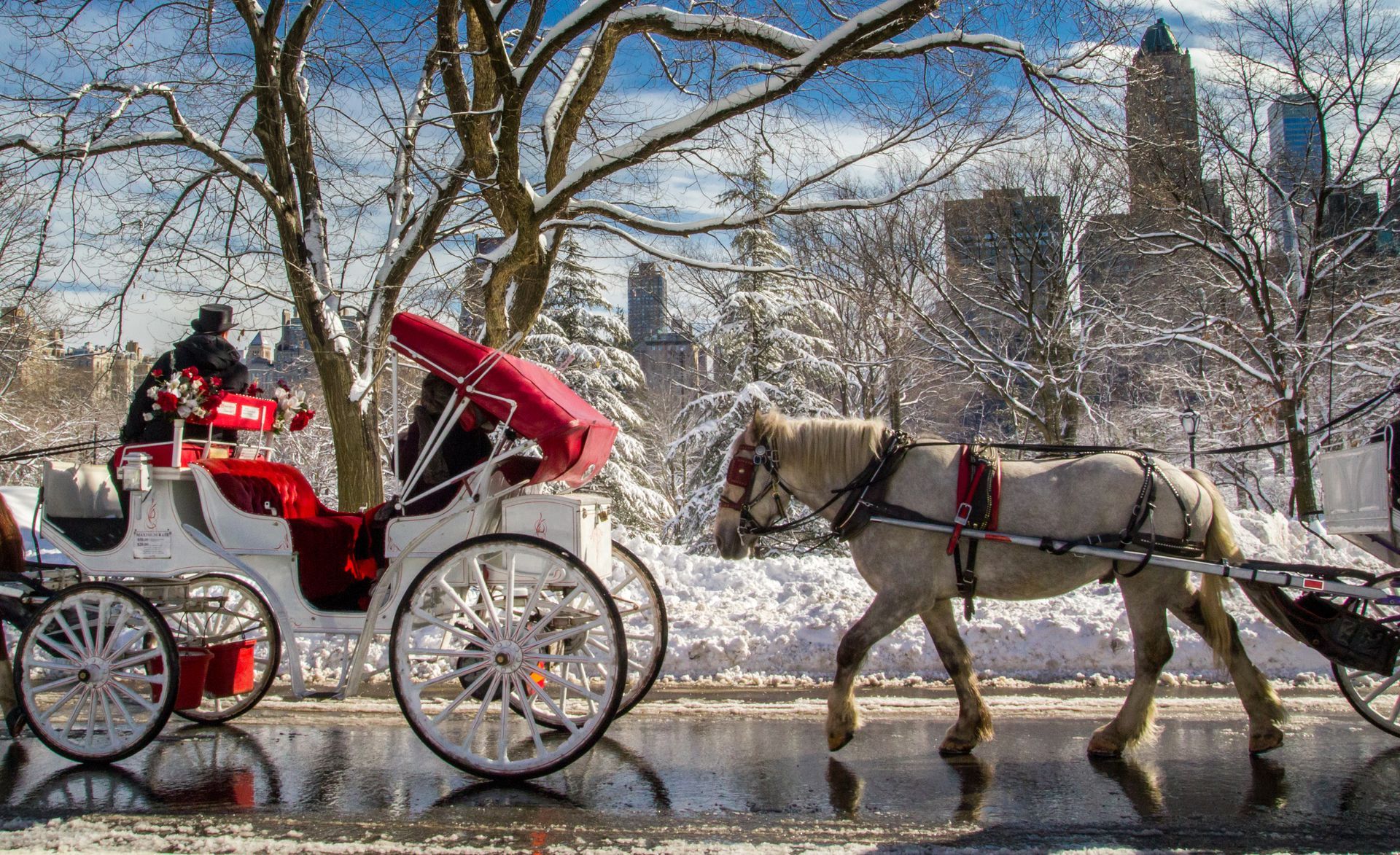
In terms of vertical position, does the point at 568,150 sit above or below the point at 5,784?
above

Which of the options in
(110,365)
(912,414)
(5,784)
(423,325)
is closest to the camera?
(5,784)

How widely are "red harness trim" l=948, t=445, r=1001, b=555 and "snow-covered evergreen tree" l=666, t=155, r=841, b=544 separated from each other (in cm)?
1466

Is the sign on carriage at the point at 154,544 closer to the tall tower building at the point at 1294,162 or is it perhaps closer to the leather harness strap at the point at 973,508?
the leather harness strap at the point at 973,508

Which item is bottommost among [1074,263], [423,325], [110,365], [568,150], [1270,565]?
[1270,565]

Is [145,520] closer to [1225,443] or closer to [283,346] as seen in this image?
[283,346]

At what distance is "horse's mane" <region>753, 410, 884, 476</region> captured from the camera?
5242 millimetres

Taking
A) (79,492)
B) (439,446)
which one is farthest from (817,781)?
(79,492)

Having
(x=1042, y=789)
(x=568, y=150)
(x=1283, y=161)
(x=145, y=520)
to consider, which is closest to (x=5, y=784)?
(x=145, y=520)

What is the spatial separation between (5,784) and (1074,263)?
794 inches

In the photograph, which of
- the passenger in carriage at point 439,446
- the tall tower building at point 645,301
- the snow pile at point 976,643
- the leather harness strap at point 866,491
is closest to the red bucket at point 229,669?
the passenger in carriage at point 439,446

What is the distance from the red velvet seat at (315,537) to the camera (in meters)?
5.38

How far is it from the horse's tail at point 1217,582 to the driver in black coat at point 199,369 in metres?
5.70

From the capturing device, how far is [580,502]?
5016 millimetres

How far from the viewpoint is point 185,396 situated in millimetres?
5551
